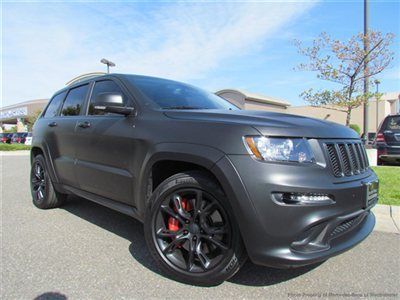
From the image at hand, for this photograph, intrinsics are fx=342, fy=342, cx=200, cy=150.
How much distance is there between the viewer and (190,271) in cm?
270

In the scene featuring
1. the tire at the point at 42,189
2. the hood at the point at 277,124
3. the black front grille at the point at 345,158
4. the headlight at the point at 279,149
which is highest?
the hood at the point at 277,124

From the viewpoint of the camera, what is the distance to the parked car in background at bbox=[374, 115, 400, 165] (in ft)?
29.5

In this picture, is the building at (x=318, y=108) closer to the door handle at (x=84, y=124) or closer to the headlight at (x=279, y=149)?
the door handle at (x=84, y=124)

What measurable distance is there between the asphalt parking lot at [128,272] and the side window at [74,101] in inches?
59.2

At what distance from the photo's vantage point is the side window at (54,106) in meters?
5.05

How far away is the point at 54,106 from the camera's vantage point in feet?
17.2

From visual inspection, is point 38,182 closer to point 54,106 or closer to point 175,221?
point 54,106

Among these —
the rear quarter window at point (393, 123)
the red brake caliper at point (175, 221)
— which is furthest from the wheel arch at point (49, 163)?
the rear quarter window at point (393, 123)

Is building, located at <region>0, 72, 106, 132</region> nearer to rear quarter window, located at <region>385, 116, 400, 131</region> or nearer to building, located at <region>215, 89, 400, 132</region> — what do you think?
building, located at <region>215, 89, 400, 132</region>

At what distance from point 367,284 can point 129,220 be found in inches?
114

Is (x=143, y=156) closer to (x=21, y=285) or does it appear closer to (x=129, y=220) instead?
(x=21, y=285)

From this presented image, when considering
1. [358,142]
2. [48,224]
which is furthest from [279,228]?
[48,224]

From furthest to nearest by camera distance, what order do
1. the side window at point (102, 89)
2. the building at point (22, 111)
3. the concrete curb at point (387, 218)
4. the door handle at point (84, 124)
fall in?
the building at point (22, 111) < the concrete curb at point (387, 218) < the door handle at point (84, 124) < the side window at point (102, 89)

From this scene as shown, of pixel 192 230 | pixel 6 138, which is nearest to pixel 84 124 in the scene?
pixel 192 230
